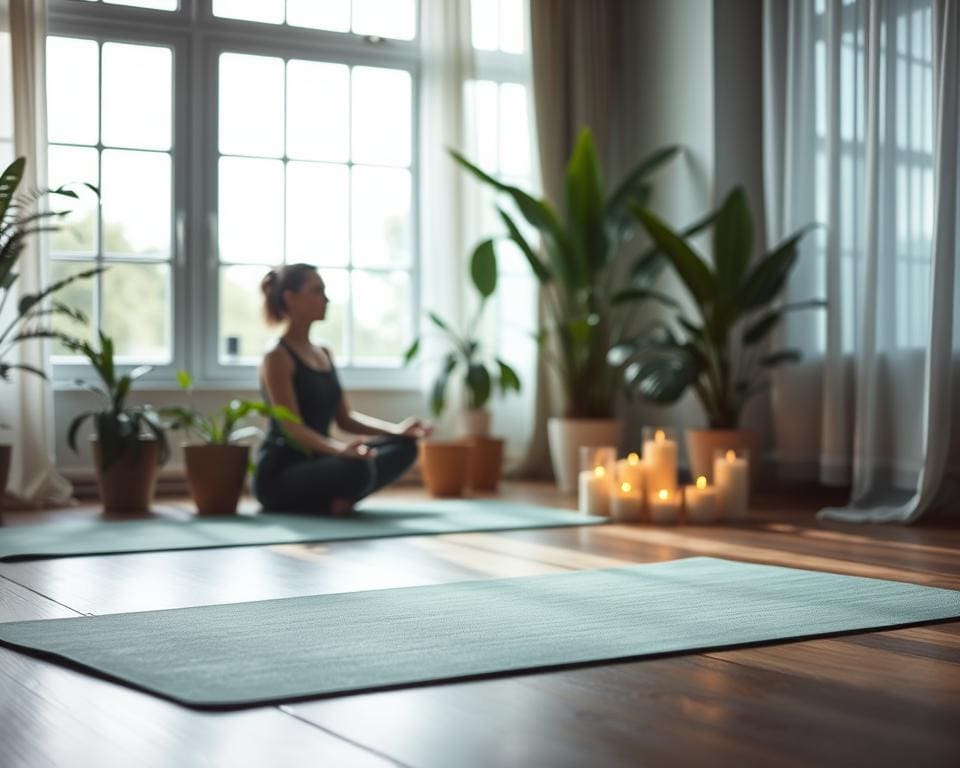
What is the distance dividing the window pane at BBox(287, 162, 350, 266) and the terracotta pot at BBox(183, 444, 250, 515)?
150 cm

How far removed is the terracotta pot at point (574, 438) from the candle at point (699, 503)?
1065 millimetres

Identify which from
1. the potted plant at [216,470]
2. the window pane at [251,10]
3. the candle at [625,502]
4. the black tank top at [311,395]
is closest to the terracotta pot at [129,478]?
the potted plant at [216,470]

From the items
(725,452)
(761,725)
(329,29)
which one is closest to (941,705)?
(761,725)

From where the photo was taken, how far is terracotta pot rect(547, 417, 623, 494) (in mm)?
4969

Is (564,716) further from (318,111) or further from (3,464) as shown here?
(318,111)

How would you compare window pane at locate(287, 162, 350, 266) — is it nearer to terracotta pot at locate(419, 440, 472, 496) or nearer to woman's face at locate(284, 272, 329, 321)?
terracotta pot at locate(419, 440, 472, 496)

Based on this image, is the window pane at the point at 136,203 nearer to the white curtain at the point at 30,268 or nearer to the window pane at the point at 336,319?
the white curtain at the point at 30,268

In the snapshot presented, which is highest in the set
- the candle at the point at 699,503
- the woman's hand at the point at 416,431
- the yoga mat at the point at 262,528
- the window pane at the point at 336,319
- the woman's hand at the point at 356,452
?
the window pane at the point at 336,319

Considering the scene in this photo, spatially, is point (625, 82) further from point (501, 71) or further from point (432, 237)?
point (432, 237)

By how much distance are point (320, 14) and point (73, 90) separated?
1091 millimetres

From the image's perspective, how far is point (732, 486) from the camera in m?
4.01

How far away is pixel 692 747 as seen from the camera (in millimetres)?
1378

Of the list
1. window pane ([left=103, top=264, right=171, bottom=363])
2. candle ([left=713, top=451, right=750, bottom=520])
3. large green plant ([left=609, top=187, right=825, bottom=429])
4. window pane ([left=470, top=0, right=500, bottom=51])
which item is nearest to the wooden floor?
candle ([left=713, top=451, right=750, bottom=520])

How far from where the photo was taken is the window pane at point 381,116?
5.55m
